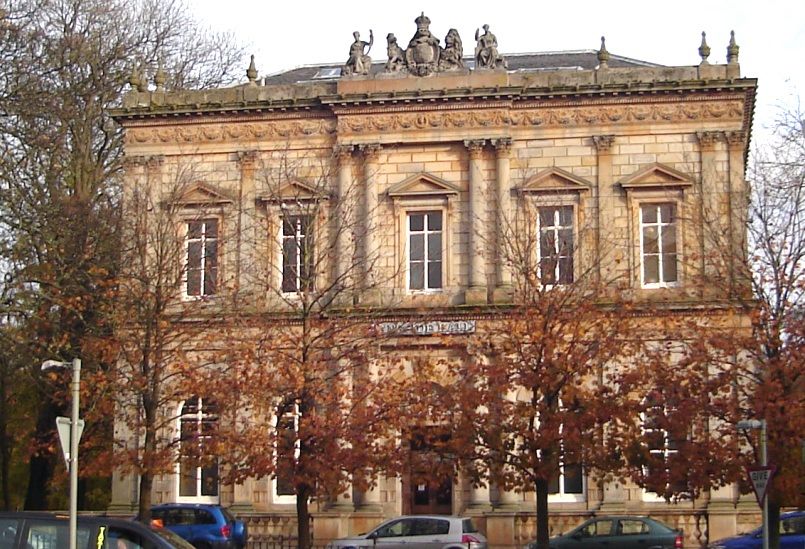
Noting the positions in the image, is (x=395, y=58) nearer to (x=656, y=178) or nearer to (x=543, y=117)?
(x=543, y=117)

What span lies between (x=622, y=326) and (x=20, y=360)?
18506mm

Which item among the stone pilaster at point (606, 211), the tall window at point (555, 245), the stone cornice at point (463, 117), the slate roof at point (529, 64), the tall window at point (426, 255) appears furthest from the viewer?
the slate roof at point (529, 64)

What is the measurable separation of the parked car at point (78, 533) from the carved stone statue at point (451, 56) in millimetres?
22749

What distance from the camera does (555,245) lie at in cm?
3350

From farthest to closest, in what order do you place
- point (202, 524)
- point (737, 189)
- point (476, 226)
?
point (476, 226), point (737, 189), point (202, 524)

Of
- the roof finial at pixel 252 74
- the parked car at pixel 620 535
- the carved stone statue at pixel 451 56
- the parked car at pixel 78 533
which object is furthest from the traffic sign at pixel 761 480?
the roof finial at pixel 252 74

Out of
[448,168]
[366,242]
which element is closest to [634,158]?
[448,168]

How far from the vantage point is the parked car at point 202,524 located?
32.2 meters

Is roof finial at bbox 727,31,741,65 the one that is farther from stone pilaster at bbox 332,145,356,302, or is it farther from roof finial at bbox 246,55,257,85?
roof finial at bbox 246,55,257,85

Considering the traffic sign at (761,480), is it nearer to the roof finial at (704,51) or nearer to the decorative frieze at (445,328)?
the decorative frieze at (445,328)

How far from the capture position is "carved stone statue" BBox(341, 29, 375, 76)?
129ft

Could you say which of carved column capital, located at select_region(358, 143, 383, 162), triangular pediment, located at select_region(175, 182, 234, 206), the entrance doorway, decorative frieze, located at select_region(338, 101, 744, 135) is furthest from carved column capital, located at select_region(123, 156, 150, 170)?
the entrance doorway

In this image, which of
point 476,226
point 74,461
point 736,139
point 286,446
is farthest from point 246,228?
point 74,461

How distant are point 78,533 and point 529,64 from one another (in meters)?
28.2
